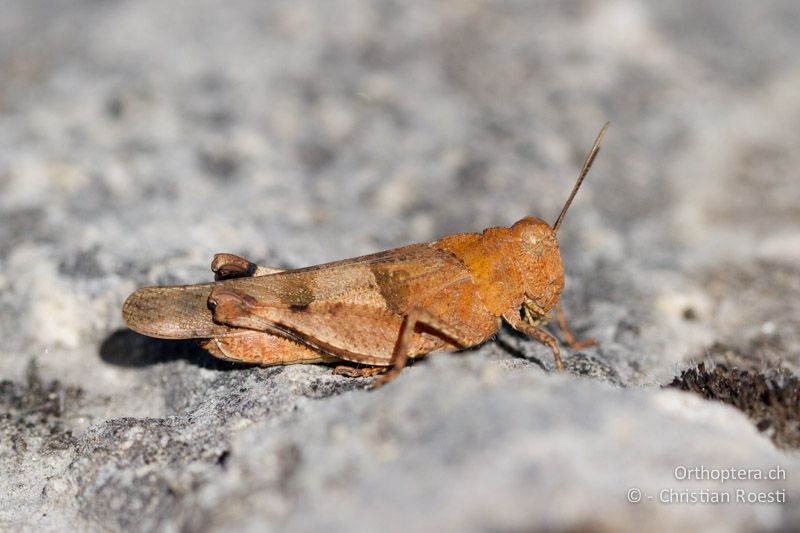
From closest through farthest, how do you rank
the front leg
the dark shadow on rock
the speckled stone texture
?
1. the speckled stone texture
2. the front leg
3. the dark shadow on rock

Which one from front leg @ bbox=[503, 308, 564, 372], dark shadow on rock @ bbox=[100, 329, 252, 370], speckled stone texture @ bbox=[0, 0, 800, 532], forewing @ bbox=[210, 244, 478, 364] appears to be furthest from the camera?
dark shadow on rock @ bbox=[100, 329, 252, 370]

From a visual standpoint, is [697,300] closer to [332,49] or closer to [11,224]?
[332,49]

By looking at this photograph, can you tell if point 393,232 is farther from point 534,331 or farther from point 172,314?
point 172,314

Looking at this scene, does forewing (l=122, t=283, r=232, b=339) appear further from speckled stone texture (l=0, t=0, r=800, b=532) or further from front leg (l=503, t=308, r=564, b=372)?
front leg (l=503, t=308, r=564, b=372)

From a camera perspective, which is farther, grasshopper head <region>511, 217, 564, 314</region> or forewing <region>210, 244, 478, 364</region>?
grasshopper head <region>511, 217, 564, 314</region>

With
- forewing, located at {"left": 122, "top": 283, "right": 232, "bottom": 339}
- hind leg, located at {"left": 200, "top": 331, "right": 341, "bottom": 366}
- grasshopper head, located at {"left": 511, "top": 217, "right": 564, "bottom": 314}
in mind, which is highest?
grasshopper head, located at {"left": 511, "top": 217, "right": 564, "bottom": 314}

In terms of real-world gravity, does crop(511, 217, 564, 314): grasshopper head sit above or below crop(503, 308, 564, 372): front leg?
above

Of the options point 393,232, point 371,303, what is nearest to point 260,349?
point 371,303

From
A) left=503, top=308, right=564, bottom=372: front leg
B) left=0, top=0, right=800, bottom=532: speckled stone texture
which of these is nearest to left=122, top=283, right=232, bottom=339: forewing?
left=0, top=0, right=800, bottom=532: speckled stone texture

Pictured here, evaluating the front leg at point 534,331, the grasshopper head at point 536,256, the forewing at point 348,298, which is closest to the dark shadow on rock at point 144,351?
the forewing at point 348,298
